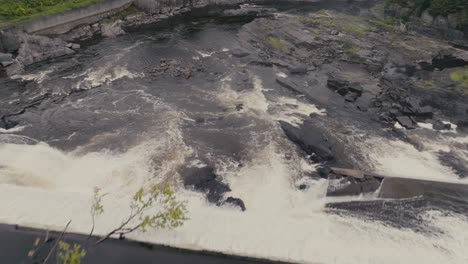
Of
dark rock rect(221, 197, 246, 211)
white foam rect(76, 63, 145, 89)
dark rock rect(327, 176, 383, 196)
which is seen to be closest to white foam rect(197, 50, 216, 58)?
white foam rect(76, 63, 145, 89)

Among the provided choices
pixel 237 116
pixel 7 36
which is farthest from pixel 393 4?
pixel 7 36

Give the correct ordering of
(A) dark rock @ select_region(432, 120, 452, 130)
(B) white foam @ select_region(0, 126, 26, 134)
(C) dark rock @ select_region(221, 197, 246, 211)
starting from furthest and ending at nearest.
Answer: (A) dark rock @ select_region(432, 120, 452, 130) < (B) white foam @ select_region(0, 126, 26, 134) < (C) dark rock @ select_region(221, 197, 246, 211)

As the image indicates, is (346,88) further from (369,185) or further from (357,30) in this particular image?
(357,30)

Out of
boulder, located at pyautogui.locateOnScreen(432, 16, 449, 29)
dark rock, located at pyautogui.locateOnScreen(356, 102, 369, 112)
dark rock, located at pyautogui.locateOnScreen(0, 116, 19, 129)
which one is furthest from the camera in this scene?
boulder, located at pyautogui.locateOnScreen(432, 16, 449, 29)

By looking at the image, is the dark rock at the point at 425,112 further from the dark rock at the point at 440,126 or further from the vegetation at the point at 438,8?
the vegetation at the point at 438,8

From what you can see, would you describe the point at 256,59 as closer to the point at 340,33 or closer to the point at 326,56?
the point at 326,56

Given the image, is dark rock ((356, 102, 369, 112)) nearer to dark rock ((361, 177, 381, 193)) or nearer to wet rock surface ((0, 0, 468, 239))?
wet rock surface ((0, 0, 468, 239))
